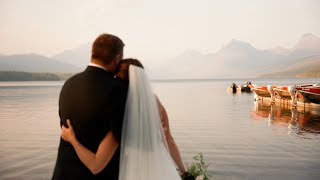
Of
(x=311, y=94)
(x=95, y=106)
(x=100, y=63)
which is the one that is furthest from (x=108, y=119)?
(x=311, y=94)

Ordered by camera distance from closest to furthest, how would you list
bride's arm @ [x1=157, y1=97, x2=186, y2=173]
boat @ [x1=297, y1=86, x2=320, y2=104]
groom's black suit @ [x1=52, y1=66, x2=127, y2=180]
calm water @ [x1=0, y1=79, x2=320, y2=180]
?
groom's black suit @ [x1=52, y1=66, x2=127, y2=180], bride's arm @ [x1=157, y1=97, x2=186, y2=173], calm water @ [x1=0, y1=79, x2=320, y2=180], boat @ [x1=297, y1=86, x2=320, y2=104]

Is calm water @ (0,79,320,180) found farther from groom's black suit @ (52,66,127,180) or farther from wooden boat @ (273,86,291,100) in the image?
wooden boat @ (273,86,291,100)

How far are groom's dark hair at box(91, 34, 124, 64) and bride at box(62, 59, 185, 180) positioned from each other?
292 mm

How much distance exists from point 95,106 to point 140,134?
608 mm

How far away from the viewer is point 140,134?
3.49 metres

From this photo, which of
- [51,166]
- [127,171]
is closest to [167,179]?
[127,171]

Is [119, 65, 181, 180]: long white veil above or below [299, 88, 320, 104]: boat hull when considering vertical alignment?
above

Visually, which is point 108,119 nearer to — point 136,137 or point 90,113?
point 90,113

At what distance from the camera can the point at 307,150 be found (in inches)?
686

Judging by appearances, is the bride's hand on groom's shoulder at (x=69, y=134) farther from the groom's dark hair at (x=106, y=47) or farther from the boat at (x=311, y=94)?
the boat at (x=311, y=94)

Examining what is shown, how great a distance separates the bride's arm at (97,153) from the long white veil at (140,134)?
10.3 inches

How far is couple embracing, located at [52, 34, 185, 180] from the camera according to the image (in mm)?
3066

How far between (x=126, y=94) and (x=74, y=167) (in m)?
0.76

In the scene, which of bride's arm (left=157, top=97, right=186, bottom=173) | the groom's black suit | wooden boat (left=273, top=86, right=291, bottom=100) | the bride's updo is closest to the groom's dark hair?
the groom's black suit
